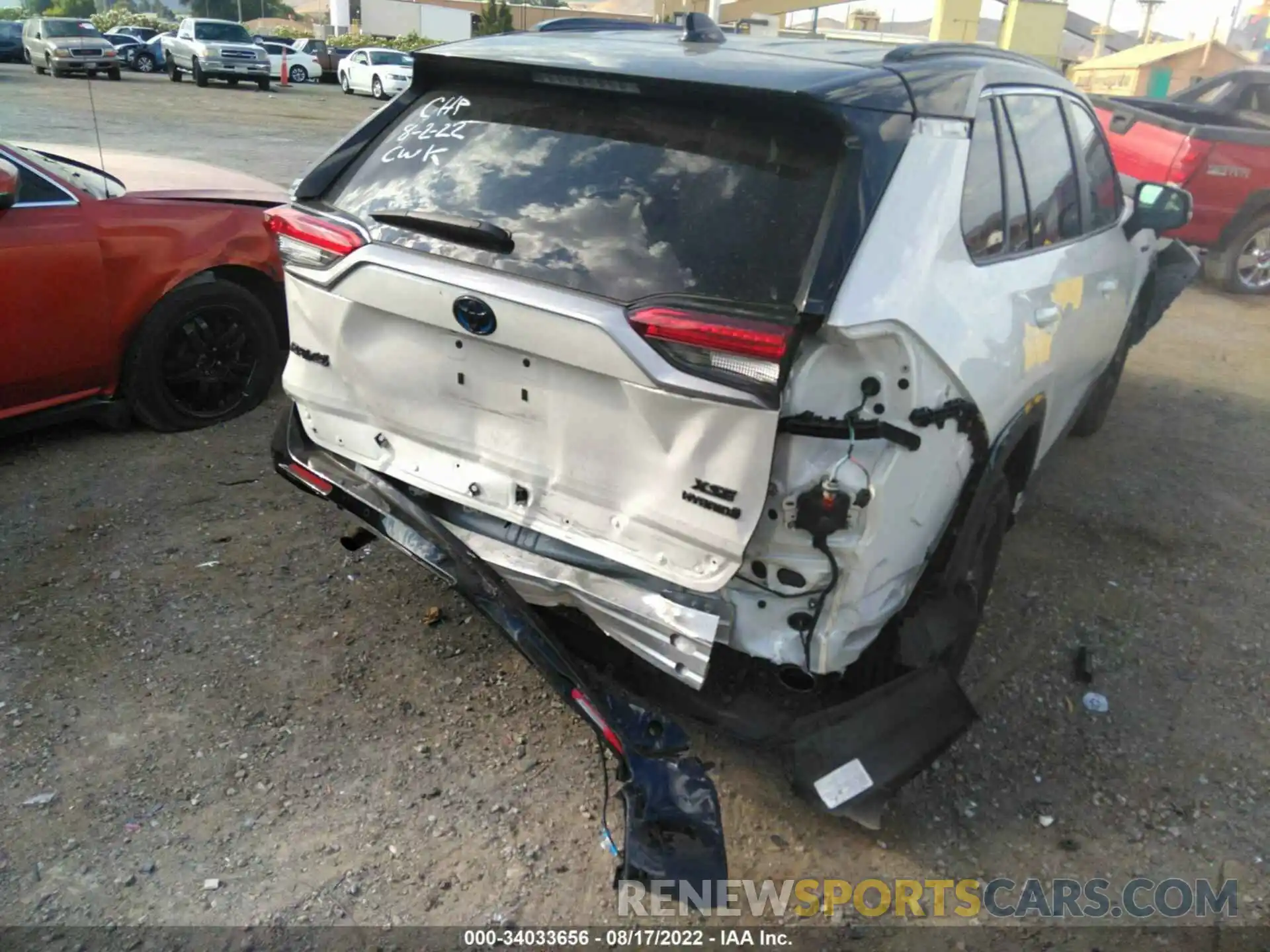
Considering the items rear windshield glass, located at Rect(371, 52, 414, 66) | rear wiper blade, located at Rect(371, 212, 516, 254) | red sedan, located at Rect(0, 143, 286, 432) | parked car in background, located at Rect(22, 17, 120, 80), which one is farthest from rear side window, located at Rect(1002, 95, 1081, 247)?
rear windshield glass, located at Rect(371, 52, 414, 66)

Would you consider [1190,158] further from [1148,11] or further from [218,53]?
[1148,11]

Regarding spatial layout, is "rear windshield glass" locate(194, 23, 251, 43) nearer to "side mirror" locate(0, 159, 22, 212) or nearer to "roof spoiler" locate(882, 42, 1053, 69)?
"side mirror" locate(0, 159, 22, 212)

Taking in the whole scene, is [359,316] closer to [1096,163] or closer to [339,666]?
[339,666]


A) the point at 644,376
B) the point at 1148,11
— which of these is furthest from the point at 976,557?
the point at 1148,11

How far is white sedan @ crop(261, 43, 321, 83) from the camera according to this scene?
34938mm

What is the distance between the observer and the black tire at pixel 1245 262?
9.33 m

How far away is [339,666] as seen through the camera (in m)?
3.32

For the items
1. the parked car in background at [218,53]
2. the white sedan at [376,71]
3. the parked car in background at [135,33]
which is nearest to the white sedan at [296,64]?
the parked car in background at [218,53]

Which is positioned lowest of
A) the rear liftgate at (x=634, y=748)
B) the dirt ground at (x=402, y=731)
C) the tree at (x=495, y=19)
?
the dirt ground at (x=402, y=731)

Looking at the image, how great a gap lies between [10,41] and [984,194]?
41389 mm

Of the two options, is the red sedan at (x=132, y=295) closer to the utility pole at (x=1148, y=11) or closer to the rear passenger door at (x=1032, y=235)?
the rear passenger door at (x=1032, y=235)

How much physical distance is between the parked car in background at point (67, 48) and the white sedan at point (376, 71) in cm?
671

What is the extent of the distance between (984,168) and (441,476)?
1.78 m

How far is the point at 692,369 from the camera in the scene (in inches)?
88.3
